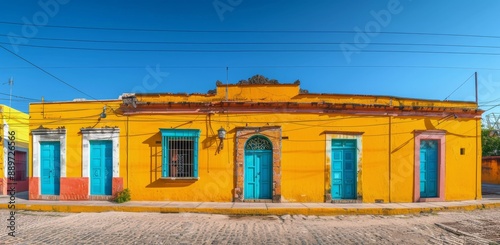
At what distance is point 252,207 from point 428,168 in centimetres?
680

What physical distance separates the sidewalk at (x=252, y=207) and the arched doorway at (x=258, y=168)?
589 millimetres

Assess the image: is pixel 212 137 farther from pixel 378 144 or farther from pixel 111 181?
pixel 378 144

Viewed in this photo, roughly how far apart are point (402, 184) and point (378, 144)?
1651 mm

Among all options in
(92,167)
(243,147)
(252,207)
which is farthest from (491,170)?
(92,167)

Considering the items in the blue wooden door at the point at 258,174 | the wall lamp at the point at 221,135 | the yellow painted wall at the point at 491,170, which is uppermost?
the wall lamp at the point at 221,135

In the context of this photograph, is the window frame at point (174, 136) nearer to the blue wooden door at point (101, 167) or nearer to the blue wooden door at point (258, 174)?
the blue wooden door at point (258, 174)

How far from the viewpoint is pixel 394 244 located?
5.91 meters

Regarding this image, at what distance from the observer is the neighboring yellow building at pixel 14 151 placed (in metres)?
12.0

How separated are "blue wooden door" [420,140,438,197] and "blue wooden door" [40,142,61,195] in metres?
13.3

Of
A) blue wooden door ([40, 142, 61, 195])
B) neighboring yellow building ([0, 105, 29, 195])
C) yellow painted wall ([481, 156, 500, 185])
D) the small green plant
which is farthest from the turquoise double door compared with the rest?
yellow painted wall ([481, 156, 500, 185])

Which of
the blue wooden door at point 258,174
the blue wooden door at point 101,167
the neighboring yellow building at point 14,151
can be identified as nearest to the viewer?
the blue wooden door at point 258,174

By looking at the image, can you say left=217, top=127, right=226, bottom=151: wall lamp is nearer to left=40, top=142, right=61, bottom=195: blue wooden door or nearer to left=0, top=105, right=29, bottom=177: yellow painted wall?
left=40, top=142, right=61, bottom=195: blue wooden door

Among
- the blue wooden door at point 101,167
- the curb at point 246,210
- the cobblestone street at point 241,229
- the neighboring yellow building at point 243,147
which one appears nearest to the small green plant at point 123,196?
the neighboring yellow building at point 243,147

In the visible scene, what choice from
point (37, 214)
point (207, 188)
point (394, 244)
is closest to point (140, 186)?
point (207, 188)
